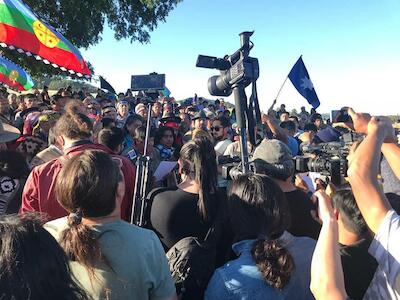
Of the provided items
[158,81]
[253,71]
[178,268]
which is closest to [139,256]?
[178,268]

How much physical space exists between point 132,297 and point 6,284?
668 millimetres

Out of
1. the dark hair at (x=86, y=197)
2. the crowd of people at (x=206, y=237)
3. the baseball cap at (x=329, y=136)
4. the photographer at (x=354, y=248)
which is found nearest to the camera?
the crowd of people at (x=206, y=237)

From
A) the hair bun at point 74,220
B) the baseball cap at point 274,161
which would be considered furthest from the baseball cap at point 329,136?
the hair bun at point 74,220

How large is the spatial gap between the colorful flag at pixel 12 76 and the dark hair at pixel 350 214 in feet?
33.9

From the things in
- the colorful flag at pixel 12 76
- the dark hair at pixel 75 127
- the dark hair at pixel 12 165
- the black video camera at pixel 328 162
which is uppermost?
the colorful flag at pixel 12 76

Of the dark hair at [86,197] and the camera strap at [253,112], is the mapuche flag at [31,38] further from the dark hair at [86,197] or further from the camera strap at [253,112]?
the dark hair at [86,197]

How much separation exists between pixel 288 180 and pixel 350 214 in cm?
74

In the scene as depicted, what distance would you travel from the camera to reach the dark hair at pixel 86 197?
1.44 metres

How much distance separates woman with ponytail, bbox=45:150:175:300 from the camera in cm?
145

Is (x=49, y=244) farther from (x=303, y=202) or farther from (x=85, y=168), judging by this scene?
(x=303, y=202)

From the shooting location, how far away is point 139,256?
1.50 metres

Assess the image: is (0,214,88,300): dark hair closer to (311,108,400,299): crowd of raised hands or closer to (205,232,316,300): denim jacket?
(205,232,316,300): denim jacket

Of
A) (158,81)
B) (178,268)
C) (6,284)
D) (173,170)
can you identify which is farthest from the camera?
(173,170)

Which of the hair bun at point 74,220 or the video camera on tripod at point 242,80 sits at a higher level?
the video camera on tripod at point 242,80
